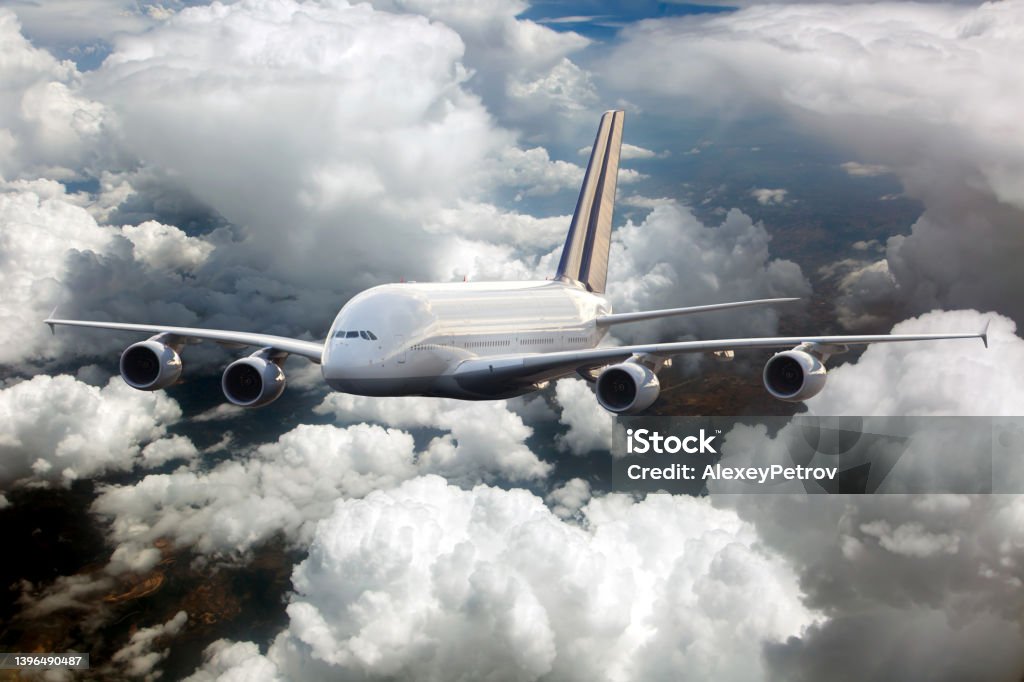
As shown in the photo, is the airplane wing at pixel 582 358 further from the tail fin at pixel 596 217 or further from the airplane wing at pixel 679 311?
the tail fin at pixel 596 217

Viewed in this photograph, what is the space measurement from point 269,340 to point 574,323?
16647 mm

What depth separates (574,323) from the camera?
4406cm

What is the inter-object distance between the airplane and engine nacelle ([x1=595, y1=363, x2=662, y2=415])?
0.12 feet

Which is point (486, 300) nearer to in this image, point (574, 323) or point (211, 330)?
point (574, 323)

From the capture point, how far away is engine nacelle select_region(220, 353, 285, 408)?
3272 cm

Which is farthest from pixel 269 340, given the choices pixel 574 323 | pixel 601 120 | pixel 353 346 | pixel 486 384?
pixel 601 120

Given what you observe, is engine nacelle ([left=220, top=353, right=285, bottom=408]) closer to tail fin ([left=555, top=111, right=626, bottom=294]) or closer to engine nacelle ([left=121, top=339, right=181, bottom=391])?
engine nacelle ([left=121, top=339, right=181, bottom=391])

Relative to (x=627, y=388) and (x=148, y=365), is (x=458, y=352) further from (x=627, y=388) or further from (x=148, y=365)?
(x=148, y=365)

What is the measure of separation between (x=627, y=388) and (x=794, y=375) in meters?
6.03

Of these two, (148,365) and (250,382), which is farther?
(148,365)

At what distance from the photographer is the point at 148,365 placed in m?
34.5

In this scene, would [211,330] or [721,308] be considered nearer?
[211,330]

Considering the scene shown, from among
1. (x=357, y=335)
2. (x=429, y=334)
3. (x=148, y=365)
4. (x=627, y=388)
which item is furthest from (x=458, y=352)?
(x=148, y=365)

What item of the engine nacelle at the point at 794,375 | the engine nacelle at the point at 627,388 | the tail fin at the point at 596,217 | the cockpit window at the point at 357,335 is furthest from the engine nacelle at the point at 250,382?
the tail fin at the point at 596,217
